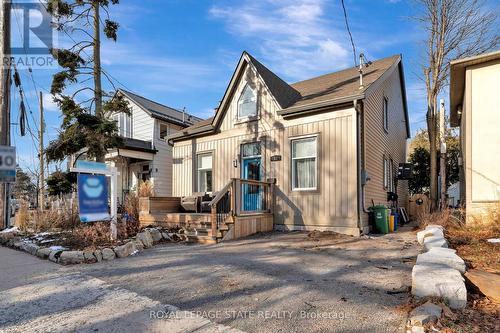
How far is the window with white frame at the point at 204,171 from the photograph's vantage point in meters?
12.9

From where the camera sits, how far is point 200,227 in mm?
8875

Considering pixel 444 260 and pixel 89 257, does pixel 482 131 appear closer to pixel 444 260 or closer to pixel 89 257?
pixel 444 260

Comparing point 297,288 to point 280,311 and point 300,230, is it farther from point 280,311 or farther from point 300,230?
point 300,230

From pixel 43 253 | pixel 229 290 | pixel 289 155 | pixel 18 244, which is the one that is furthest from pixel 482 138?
pixel 18 244

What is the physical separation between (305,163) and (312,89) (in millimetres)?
3737

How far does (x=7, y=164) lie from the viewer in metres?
11.4

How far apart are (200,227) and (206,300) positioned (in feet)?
16.6

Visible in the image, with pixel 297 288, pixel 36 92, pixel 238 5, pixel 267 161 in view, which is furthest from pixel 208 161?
pixel 36 92

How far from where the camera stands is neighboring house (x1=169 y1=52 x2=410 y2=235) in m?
9.34

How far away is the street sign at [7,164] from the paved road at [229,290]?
5.37 meters

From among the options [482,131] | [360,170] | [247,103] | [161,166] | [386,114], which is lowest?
[360,170]

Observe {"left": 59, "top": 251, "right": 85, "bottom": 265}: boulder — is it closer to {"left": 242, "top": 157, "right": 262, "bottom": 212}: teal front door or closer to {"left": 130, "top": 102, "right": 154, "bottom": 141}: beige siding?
{"left": 242, "top": 157, "right": 262, "bottom": 212}: teal front door

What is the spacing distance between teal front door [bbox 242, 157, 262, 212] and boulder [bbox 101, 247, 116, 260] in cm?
416

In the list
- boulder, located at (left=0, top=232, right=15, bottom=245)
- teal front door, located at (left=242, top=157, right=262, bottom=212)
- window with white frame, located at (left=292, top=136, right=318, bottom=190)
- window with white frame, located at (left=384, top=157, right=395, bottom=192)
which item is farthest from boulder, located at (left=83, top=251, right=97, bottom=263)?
window with white frame, located at (left=384, top=157, right=395, bottom=192)
